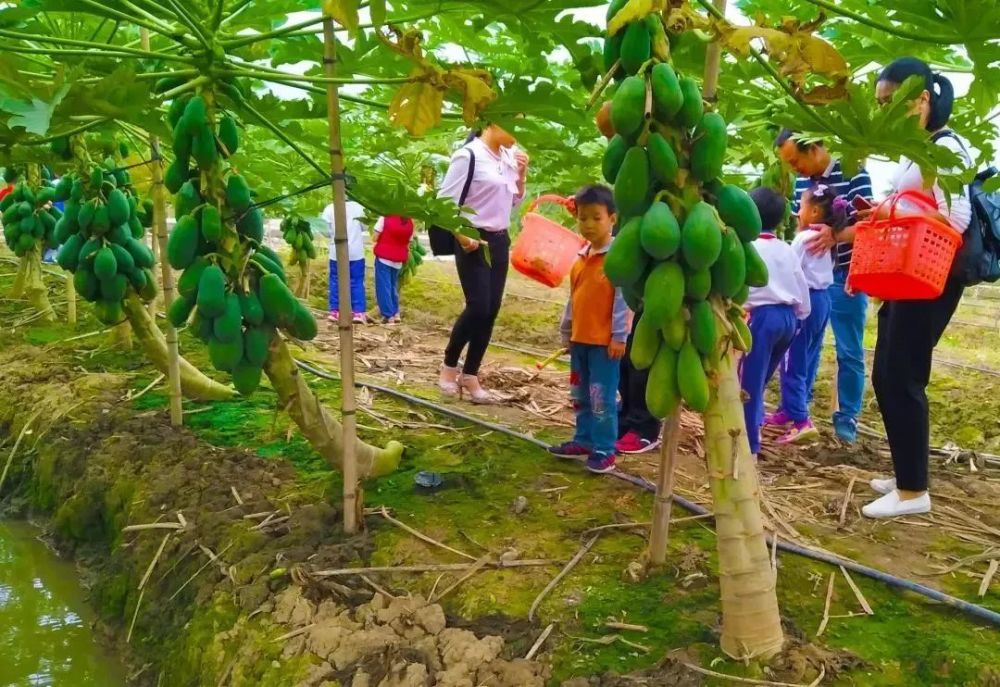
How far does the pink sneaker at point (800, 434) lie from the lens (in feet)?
12.1

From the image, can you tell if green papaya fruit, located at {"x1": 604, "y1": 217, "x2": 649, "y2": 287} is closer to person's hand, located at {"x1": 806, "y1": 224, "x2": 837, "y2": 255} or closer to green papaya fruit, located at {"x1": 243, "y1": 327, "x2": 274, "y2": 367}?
green papaya fruit, located at {"x1": 243, "y1": 327, "x2": 274, "y2": 367}

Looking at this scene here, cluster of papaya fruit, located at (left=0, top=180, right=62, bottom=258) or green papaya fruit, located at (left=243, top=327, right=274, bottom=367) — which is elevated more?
cluster of papaya fruit, located at (left=0, top=180, right=62, bottom=258)

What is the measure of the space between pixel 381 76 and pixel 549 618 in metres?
1.78

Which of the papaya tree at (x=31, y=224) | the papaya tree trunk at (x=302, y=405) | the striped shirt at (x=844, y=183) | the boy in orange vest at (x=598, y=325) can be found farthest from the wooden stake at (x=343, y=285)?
the papaya tree at (x=31, y=224)

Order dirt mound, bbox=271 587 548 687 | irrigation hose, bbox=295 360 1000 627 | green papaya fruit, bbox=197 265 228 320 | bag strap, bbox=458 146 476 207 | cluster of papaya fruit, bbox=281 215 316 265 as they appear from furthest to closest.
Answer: cluster of papaya fruit, bbox=281 215 316 265 < bag strap, bbox=458 146 476 207 < green papaya fruit, bbox=197 265 228 320 < irrigation hose, bbox=295 360 1000 627 < dirt mound, bbox=271 587 548 687

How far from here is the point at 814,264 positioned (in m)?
3.62

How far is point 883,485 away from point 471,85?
86.6 inches

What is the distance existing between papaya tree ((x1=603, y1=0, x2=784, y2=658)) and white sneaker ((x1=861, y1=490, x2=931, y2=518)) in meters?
1.09

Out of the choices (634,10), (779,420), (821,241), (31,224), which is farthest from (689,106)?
(31,224)

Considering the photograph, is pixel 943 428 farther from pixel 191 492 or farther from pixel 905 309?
pixel 191 492

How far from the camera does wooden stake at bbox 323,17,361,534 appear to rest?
85.5 inches

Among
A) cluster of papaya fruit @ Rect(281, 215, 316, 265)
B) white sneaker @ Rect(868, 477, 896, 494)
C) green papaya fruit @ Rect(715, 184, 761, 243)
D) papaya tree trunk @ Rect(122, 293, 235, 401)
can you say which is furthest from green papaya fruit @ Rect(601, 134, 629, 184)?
cluster of papaya fruit @ Rect(281, 215, 316, 265)

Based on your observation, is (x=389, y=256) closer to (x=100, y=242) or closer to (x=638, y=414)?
(x=100, y=242)

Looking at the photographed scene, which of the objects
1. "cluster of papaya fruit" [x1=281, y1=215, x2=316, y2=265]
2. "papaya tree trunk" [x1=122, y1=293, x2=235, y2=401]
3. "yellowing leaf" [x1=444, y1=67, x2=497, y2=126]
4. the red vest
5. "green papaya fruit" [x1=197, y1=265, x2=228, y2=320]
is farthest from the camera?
"cluster of papaya fruit" [x1=281, y1=215, x2=316, y2=265]
